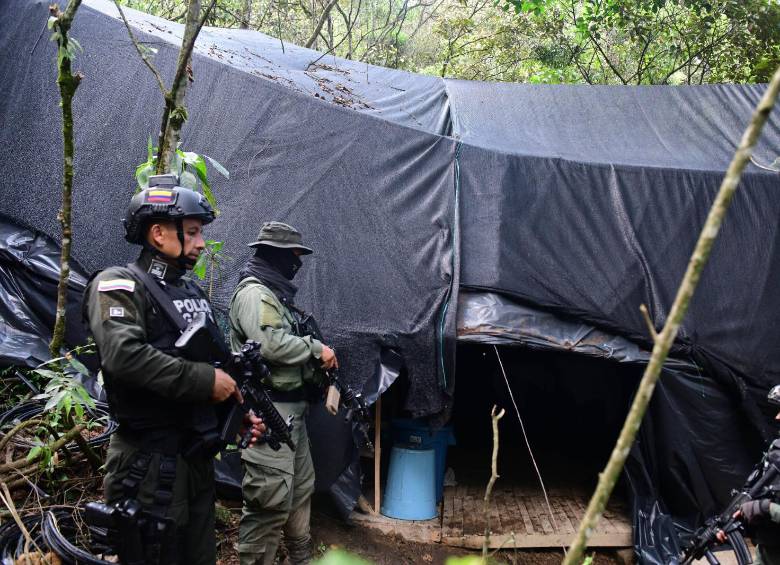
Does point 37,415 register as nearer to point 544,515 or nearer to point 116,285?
point 116,285

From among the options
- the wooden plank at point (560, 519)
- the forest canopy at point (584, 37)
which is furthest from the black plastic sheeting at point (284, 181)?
the forest canopy at point (584, 37)

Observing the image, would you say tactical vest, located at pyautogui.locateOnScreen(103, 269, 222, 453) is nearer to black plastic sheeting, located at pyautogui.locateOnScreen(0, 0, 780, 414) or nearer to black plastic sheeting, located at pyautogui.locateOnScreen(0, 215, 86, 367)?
black plastic sheeting, located at pyautogui.locateOnScreen(0, 0, 780, 414)

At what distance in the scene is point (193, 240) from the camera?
271 cm

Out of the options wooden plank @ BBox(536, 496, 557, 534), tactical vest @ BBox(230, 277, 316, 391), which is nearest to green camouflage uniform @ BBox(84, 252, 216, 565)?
tactical vest @ BBox(230, 277, 316, 391)

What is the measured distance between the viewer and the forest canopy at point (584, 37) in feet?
27.1

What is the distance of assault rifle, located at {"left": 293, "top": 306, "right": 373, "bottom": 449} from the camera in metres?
3.76

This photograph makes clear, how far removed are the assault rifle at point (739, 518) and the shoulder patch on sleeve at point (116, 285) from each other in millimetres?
3069

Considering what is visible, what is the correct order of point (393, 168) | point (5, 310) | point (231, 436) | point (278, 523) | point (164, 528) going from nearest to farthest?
point (164, 528) → point (231, 436) → point (278, 523) → point (5, 310) → point (393, 168)

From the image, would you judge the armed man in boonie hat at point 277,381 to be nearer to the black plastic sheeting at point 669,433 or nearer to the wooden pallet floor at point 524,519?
the black plastic sheeting at point 669,433

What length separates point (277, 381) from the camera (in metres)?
3.58

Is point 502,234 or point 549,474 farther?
point 549,474

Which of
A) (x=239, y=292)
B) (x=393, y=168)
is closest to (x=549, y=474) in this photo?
(x=393, y=168)

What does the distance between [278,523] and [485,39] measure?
862 cm

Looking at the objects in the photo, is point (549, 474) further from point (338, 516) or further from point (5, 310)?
point (5, 310)
